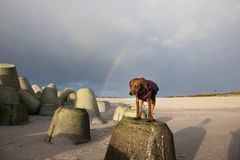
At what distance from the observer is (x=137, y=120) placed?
690cm

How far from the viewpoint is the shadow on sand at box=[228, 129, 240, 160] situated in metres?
8.65

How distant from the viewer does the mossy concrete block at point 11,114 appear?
39.9 feet

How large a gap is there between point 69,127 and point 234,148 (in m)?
4.83

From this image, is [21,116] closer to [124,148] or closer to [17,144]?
[17,144]

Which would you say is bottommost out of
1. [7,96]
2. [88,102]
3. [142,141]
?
[142,141]

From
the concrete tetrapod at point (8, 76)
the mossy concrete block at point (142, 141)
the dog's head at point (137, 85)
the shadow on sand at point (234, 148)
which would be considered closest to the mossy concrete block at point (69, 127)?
the mossy concrete block at point (142, 141)

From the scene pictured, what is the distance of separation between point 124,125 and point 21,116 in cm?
719

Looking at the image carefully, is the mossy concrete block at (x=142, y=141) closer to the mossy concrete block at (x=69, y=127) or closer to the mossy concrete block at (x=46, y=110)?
the mossy concrete block at (x=69, y=127)

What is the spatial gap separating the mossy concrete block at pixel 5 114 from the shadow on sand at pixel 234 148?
25.6ft

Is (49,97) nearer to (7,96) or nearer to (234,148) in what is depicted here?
(7,96)

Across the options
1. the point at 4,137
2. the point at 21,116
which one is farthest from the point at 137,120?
the point at 21,116

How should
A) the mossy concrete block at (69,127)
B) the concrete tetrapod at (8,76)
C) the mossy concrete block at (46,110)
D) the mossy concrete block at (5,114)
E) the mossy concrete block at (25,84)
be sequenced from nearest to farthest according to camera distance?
the mossy concrete block at (69,127)
the mossy concrete block at (5,114)
the concrete tetrapod at (8,76)
the mossy concrete block at (46,110)
the mossy concrete block at (25,84)

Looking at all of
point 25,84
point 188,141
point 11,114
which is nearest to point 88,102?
point 11,114

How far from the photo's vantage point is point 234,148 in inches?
375
